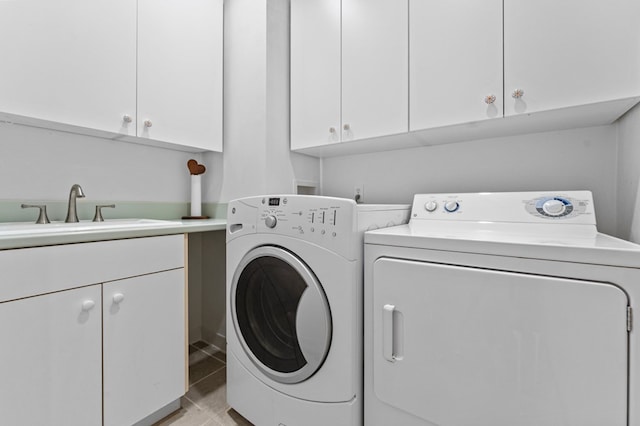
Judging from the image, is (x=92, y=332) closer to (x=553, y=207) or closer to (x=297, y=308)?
(x=297, y=308)

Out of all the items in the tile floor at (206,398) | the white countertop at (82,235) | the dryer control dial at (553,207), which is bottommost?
the tile floor at (206,398)

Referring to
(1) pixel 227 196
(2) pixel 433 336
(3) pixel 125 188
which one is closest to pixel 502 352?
(2) pixel 433 336

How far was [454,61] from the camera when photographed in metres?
1.22

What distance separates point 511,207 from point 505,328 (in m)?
0.64

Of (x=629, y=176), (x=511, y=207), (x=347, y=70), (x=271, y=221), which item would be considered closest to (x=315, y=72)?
(x=347, y=70)

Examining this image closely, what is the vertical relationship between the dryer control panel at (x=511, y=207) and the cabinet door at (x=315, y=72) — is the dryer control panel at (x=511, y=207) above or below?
below

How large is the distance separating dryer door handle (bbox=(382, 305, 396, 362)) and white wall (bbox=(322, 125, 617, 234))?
0.92 m

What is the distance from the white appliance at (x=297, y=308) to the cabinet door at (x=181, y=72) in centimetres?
73

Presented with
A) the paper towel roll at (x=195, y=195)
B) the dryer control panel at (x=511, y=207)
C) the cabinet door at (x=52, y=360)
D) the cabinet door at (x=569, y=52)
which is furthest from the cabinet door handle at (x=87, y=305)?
the cabinet door at (x=569, y=52)

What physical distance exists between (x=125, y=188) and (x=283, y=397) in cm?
151

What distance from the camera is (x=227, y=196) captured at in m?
1.91

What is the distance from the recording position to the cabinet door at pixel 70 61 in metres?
1.14

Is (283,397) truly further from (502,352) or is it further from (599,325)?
(599,325)

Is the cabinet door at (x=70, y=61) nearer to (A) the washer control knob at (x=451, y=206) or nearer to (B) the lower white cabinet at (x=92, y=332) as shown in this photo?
(B) the lower white cabinet at (x=92, y=332)
